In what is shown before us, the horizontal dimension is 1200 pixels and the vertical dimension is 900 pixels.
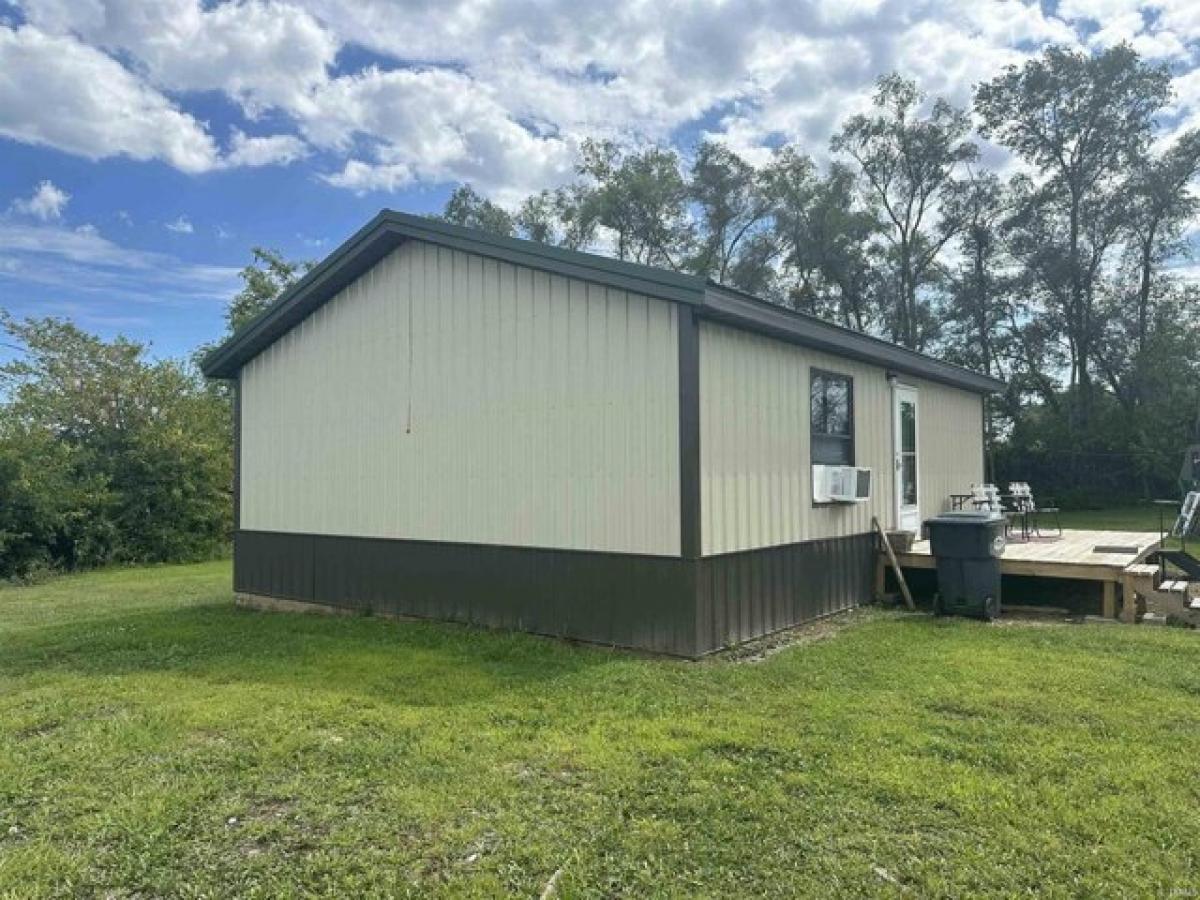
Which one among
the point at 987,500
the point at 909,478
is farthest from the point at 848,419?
the point at 987,500

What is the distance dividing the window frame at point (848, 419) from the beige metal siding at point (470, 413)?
2.09 meters

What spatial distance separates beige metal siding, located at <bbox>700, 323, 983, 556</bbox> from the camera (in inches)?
231

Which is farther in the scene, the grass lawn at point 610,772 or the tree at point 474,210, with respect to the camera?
the tree at point 474,210

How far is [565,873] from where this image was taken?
261 centimetres

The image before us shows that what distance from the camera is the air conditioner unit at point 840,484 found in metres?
7.27

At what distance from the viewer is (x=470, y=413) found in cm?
696

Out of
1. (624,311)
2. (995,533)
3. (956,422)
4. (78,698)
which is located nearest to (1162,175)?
(956,422)

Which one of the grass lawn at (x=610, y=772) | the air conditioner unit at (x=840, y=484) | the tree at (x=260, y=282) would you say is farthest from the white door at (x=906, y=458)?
the tree at (x=260, y=282)

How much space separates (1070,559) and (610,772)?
6007 mm

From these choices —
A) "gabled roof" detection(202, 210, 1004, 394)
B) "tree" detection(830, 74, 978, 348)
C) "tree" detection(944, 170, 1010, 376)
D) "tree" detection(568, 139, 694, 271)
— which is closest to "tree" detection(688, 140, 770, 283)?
"tree" detection(568, 139, 694, 271)

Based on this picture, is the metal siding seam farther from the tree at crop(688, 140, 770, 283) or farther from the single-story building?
the tree at crop(688, 140, 770, 283)

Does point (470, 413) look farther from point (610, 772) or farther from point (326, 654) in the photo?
point (610, 772)

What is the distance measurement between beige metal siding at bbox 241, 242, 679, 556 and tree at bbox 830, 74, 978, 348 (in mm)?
21124

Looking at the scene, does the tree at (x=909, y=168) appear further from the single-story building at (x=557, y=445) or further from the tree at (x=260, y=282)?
the tree at (x=260, y=282)
